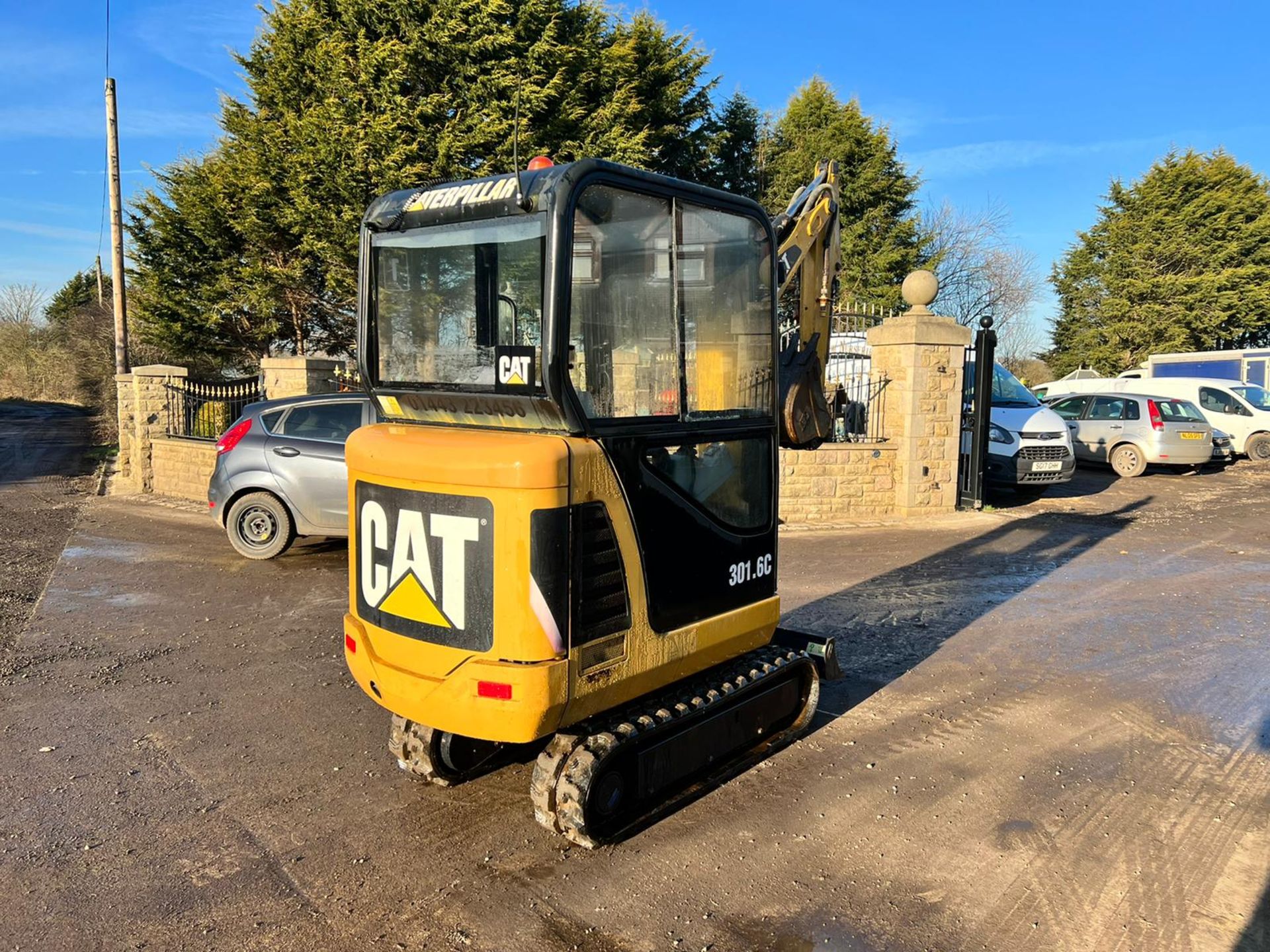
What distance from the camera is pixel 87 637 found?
6.46m

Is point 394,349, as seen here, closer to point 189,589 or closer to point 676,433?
point 676,433

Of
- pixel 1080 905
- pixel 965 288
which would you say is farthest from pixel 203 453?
pixel 965 288

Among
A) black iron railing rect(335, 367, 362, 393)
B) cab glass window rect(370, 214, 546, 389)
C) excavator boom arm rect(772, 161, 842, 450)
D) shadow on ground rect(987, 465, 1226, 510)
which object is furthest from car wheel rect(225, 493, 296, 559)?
shadow on ground rect(987, 465, 1226, 510)

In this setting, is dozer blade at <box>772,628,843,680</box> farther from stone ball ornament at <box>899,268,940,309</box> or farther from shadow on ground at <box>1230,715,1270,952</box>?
stone ball ornament at <box>899,268,940,309</box>

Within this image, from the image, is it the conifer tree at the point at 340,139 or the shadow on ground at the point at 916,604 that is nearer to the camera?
the shadow on ground at the point at 916,604

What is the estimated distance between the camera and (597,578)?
3.36m

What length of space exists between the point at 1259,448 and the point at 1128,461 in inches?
169

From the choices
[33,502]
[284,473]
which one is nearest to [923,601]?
[284,473]

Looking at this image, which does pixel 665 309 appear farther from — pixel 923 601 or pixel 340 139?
pixel 340 139

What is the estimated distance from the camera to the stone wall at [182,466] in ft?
40.9

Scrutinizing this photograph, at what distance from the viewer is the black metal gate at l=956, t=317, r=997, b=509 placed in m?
11.8

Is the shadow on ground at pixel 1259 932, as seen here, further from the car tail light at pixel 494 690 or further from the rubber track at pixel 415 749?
the rubber track at pixel 415 749

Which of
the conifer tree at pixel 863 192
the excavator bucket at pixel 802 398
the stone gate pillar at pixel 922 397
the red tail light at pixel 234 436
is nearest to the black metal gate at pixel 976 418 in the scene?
the stone gate pillar at pixel 922 397

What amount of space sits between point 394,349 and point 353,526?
2.64 feet
